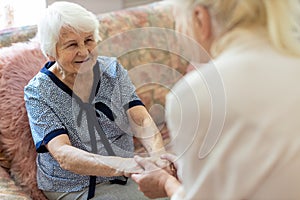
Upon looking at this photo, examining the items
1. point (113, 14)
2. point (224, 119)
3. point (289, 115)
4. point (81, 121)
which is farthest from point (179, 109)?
point (113, 14)

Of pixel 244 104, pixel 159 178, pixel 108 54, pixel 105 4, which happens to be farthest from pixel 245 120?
pixel 105 4

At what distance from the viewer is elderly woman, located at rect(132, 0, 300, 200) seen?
89 cm

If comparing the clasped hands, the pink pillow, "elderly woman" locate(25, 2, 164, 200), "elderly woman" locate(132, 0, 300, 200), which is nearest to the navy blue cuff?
"elderly woman" locate(25, 2, 164, 200)

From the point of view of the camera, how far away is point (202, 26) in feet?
3.17

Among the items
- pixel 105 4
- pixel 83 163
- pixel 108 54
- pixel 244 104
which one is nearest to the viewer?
pixel 244 104

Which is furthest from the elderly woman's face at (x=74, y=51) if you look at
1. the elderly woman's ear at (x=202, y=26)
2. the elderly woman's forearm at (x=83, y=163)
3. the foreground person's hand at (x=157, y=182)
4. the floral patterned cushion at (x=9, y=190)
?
the elderly woman's ear at (x=202, y=26)

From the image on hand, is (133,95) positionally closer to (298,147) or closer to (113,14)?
(113,14)

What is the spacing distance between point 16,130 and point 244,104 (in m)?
1.12

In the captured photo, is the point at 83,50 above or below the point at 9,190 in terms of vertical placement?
above

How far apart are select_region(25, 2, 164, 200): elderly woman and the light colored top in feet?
2.20

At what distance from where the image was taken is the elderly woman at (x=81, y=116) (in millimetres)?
1639

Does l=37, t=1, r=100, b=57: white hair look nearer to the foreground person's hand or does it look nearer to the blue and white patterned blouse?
the blue and white patterned blouse

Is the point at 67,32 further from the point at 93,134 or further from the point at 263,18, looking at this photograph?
the point at 263,18

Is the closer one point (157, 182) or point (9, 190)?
point (157, 182)
